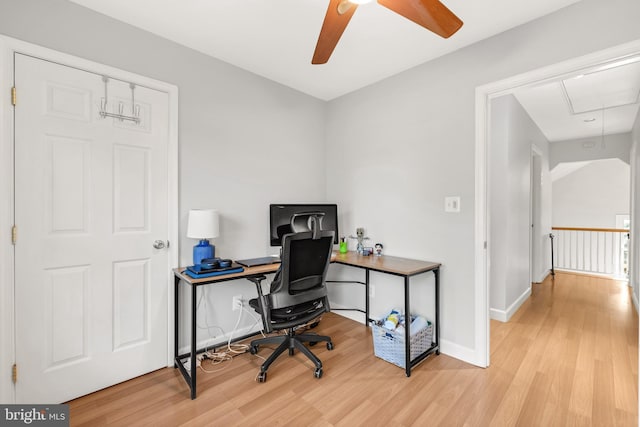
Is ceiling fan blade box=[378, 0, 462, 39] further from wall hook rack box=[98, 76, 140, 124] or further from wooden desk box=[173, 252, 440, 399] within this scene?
wall hook rack box=[98, 76, 140, 124]

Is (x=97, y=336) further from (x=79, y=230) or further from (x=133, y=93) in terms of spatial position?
(x=133, y=93)

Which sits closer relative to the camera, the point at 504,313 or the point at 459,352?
the point at 459,352

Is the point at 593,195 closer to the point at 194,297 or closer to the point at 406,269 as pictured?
the point at 406,269

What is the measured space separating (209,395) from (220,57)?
8.50 ft

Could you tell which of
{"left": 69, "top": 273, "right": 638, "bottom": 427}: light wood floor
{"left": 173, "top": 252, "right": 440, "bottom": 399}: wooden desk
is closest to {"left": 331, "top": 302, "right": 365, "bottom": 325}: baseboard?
{"left": 69, "top": 273, "right": 638, "bottom": 427}: light wood floor

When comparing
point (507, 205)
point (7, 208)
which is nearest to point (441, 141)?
point (507, 205)

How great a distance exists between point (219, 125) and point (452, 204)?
2.09 metres

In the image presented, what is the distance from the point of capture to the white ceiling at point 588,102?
112 inches

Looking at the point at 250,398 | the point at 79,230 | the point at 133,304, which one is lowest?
the point at 250,398

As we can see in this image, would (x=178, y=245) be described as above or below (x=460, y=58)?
below

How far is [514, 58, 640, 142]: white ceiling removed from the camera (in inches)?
112

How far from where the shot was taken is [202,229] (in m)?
2.15

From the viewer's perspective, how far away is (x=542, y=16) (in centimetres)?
189

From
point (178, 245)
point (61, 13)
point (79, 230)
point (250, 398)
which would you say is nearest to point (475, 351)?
point (250, 398)
